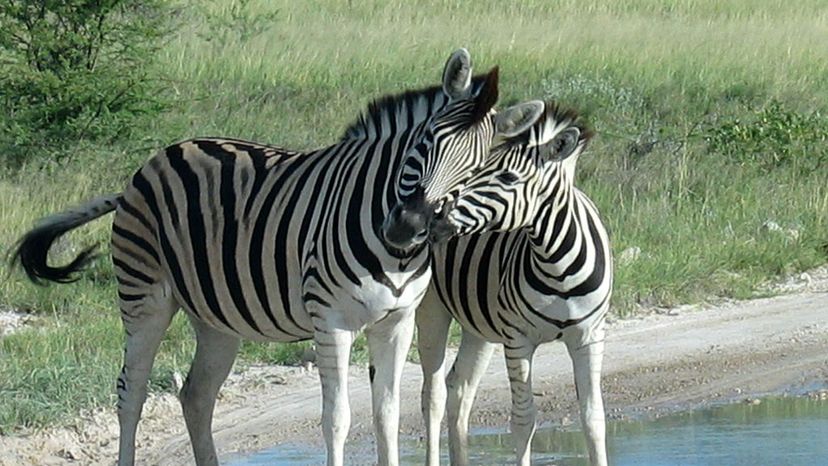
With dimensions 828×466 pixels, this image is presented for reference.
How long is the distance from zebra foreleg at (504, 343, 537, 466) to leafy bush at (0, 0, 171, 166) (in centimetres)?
776

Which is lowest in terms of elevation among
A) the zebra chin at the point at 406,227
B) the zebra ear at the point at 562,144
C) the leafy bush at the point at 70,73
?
the zebra chin at the point at 406,227

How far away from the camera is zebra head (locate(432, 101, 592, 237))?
506 centimetres

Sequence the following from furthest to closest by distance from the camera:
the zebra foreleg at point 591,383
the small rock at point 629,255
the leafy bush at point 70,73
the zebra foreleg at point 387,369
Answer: the leafy bush at point 70,73, the small rock at point 629,255, the zebra foreleg at point 591,383, the zebra foreleg at point 387,369

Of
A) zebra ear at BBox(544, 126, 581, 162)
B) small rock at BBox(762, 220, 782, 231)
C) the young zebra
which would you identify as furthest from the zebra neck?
small rock at BBox(762, 220, 782, 231)

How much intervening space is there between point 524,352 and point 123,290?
164cm

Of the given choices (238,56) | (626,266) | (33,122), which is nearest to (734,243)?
(626,266)

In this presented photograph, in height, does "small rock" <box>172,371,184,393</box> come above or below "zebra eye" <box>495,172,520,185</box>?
below

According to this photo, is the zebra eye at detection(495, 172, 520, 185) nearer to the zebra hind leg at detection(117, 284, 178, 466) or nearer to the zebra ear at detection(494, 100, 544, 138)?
the zebra ear at detection(494, 100, 544, 138)

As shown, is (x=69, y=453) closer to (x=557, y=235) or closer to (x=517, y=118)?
(x=557, y=235)

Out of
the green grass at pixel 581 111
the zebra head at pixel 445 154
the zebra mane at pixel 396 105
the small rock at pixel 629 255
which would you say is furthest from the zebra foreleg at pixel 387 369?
the small rock at pixel 629 255

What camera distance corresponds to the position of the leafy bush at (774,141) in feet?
40.9

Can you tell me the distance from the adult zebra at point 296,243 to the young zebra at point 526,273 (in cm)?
16

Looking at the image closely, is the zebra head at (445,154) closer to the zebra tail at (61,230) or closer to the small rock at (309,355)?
the zebra tail at (61,230)

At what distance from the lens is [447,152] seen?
4973mm
